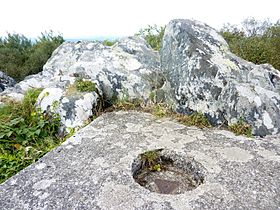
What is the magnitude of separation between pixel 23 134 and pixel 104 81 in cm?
120

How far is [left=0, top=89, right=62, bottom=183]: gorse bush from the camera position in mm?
3180

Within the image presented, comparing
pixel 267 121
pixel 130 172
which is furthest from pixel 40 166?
pixel 267 121

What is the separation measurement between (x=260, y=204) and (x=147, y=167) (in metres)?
1.00

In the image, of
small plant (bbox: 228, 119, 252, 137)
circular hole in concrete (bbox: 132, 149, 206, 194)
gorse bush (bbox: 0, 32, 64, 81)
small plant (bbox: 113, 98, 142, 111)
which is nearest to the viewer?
circular hole in concrete (bbox: 132, 149, 206, 194)

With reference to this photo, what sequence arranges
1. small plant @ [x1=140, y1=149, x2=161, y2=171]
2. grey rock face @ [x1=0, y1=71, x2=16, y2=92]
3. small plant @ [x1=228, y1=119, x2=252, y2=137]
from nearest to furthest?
1. small plant @ [x1=140, y1=149, x2=161, y2=171]
2. small plant @ [x1=228, y1=119, x2=252, y2=137]
3. grey rock face @ [x1=0, y1=71, x2=16, y2=92]

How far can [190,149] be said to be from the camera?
3.01 meters

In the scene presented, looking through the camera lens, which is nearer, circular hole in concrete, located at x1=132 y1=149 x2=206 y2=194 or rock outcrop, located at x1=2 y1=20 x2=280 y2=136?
circular hole in concrete, located at x1=132 y1=149 x2=206 y2=194

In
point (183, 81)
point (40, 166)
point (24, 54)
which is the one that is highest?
point (183, 81)

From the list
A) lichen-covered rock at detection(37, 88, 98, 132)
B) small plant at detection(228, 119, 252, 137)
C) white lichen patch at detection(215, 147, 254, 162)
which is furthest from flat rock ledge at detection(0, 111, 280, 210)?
lichen-covered rock at detection(37, 88, 98, 132)

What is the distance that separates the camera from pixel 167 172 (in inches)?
113

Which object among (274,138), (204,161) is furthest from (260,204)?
(274,138)

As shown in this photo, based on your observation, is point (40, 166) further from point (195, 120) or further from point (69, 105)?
point (195, 120)

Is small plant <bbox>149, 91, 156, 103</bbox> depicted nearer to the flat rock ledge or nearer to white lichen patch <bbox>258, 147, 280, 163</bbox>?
the flat rock ledge

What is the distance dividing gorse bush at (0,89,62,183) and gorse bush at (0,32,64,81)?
216 inches
